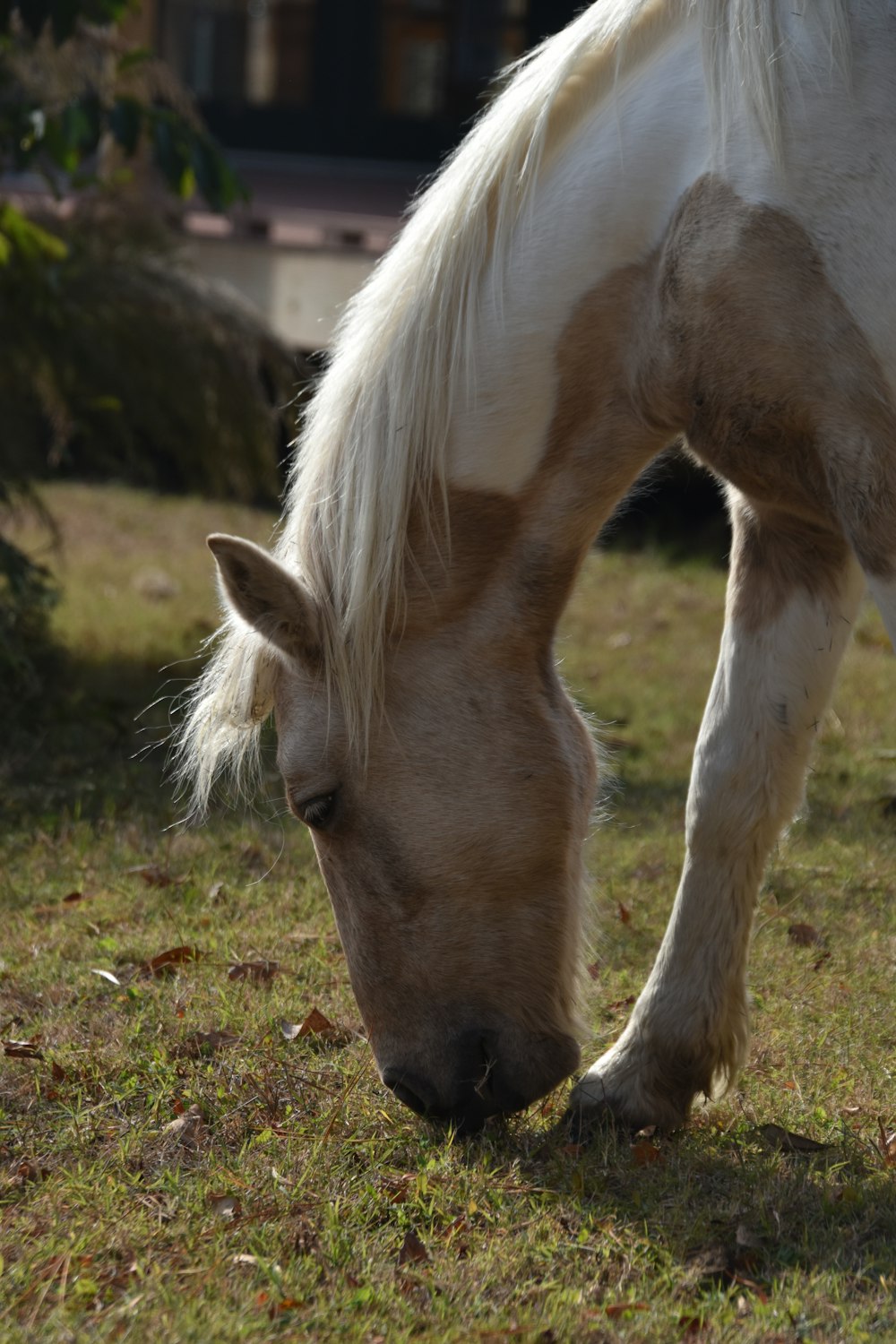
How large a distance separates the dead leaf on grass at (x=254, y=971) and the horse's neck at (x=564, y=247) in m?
1.44

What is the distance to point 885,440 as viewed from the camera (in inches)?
90.7

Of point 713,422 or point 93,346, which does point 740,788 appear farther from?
point 93,346

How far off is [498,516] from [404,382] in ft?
0.98

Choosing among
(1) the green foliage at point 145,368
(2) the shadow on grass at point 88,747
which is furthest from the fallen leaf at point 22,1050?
(1) the green foliage at point 145,368

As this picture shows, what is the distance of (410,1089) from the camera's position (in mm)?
2701

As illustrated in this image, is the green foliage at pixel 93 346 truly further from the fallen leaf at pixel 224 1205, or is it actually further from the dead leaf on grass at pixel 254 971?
the fallen leaf at pixel 224 1205

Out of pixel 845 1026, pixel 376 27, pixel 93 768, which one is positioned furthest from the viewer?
pixel 376 27

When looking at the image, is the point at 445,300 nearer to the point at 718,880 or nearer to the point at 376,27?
the point at 718,880

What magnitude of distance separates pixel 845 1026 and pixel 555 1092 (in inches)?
28.8

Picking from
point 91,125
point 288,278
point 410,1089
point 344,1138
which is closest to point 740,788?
point 410,1089

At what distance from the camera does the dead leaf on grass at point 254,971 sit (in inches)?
138

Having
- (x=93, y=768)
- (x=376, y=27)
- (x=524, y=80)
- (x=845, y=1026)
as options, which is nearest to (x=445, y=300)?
(x=524, y=80)

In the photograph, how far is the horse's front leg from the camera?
289 cm

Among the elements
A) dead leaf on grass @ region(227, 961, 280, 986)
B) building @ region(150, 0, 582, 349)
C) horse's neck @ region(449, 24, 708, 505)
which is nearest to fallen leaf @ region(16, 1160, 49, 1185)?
dead leaf on grass @ region(227, 961, 280, 986)
